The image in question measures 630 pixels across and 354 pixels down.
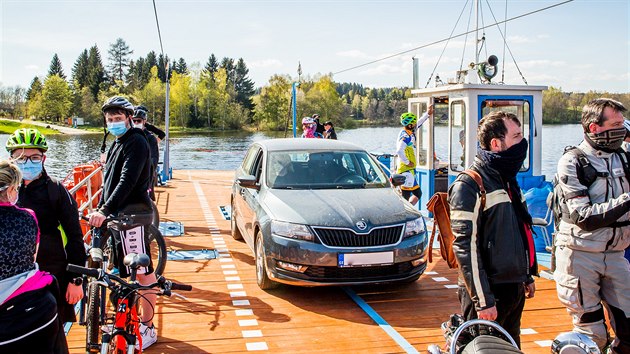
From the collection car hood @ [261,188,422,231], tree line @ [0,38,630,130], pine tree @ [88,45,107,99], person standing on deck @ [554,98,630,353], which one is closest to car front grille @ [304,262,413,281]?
car hood @ [261,188,422,231]

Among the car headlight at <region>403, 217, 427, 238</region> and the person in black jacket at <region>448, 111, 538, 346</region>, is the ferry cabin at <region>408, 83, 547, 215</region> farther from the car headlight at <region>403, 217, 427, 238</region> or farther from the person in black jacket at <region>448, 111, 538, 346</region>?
the person in black jacket at <region>448, 111, 538, 346</region>

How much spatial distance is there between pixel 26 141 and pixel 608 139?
352cm

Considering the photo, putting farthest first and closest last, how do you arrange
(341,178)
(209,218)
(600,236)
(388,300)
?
(209,218) → (341,178) → (388,300) → (600,236)

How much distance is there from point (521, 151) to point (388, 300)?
325 centimetres

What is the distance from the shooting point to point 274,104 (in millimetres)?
97625

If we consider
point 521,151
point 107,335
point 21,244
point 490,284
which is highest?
point 521,151

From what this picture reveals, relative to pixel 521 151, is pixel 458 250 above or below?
below

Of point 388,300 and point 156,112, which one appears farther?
point 156,112

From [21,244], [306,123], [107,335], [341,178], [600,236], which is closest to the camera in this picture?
[21,244]

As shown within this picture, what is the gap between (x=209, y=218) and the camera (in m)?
12.0

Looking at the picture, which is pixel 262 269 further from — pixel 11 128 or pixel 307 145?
pixel 11 128

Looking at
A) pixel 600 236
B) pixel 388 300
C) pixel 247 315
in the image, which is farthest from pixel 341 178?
pixel 600 236

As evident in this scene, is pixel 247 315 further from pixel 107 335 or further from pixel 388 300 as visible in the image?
pixel 107 335

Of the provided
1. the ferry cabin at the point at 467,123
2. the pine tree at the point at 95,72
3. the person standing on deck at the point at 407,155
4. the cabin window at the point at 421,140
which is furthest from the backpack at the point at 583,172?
the pine tree at the point at 95,72
